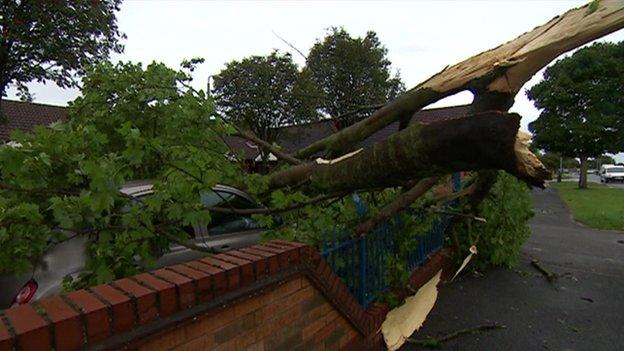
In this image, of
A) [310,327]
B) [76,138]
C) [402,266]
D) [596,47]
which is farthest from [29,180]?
[596,47]

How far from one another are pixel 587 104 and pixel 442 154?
32576 mm

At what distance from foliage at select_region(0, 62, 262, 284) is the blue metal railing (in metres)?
1.13

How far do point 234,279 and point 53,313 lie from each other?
2.76 feet

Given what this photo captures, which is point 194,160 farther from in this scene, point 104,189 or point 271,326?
point 271,326

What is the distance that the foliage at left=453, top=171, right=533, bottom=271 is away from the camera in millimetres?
6695

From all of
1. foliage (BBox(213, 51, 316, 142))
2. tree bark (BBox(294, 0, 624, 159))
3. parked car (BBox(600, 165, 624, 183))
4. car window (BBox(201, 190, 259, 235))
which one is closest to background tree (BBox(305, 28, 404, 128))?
foliage (BBox(213, 51, 316, 142))

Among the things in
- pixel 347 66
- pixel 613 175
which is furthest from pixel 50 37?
pixel 613 175

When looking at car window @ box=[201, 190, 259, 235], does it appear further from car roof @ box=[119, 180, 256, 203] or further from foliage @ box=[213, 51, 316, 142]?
foliage @ box=[213, 51, 316, 142]

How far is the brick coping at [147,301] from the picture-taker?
4.71 ft

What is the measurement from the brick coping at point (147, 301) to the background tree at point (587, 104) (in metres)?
31.9

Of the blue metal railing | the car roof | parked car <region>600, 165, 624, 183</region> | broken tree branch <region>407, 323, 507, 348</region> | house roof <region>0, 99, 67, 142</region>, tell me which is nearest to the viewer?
the blue metal railing

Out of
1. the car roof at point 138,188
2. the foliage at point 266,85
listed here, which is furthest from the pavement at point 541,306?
the foliage at point 266,85

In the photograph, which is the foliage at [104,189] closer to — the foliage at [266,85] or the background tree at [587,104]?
the foliage at [266,85]

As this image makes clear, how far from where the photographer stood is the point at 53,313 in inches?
59.6
